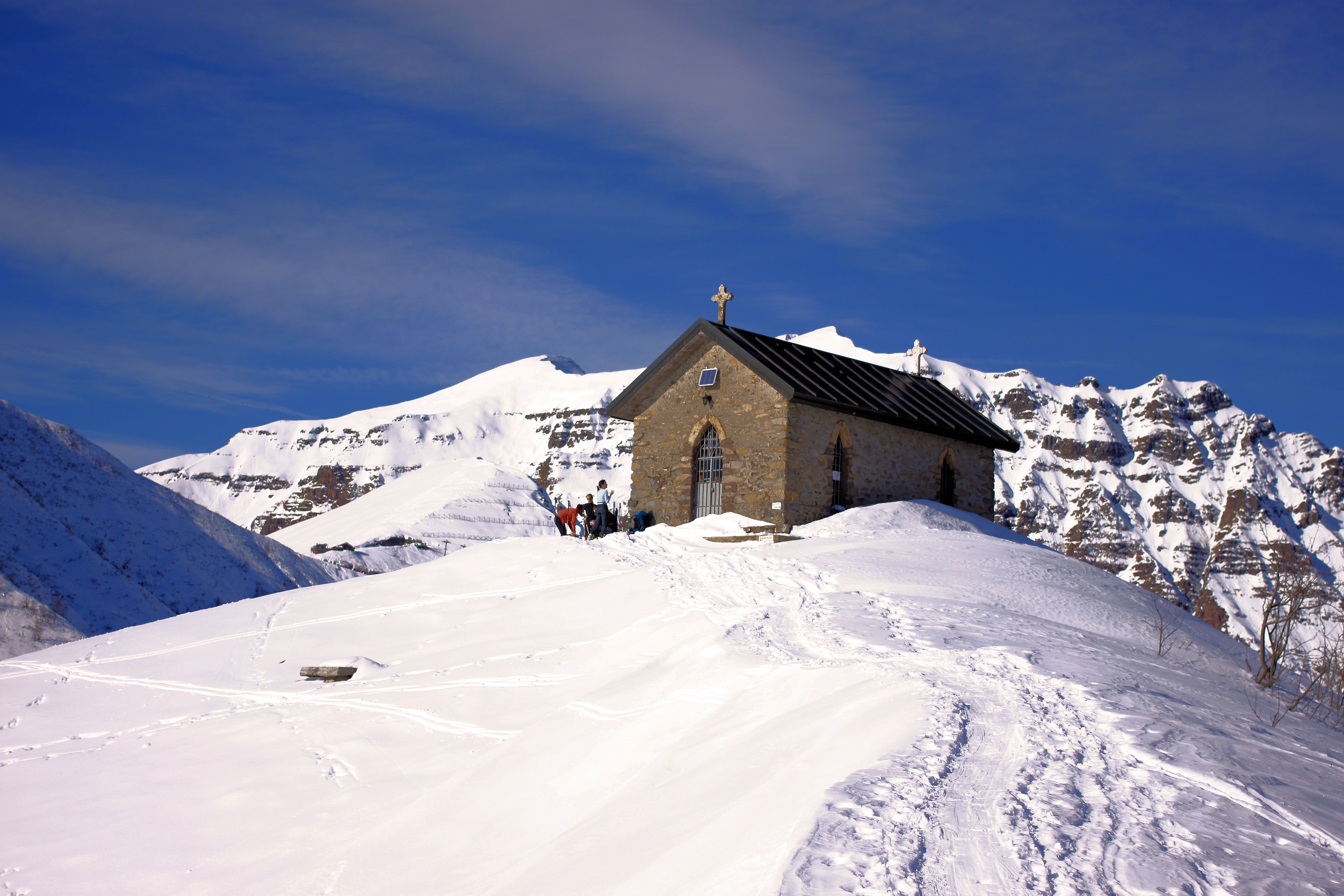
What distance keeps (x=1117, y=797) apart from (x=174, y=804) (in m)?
8.50

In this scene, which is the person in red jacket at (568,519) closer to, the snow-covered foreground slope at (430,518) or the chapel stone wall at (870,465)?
the chapel stone wall at (870,465)

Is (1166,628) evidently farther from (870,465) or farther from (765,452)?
(870,465)

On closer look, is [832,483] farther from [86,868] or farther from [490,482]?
[490,482]

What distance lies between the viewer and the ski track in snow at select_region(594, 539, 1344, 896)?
16.9 ft

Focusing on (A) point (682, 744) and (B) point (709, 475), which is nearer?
(A) point (682, 744)

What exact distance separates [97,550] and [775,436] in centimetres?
2019

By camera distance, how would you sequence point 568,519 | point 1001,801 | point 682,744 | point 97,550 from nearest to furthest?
point 1001,801 → point 682,744 → point 568,519 → point 97,550

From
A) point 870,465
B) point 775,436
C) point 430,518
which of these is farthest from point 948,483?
point 430,518

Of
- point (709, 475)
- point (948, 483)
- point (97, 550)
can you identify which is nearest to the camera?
point (709, 475)

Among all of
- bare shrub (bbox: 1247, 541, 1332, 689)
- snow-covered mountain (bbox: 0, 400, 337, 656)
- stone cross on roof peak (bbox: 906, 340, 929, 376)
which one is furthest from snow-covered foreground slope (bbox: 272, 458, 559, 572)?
bare shrub (bbox: 1247, 541, 1332, 689)

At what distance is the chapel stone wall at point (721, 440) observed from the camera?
21250 mm

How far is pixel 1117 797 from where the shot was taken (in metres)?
6.27

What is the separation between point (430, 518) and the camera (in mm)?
50875

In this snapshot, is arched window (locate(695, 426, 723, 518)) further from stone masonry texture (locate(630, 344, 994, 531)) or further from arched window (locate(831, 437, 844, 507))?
arched window (locate(831, 437, 844, 507))
